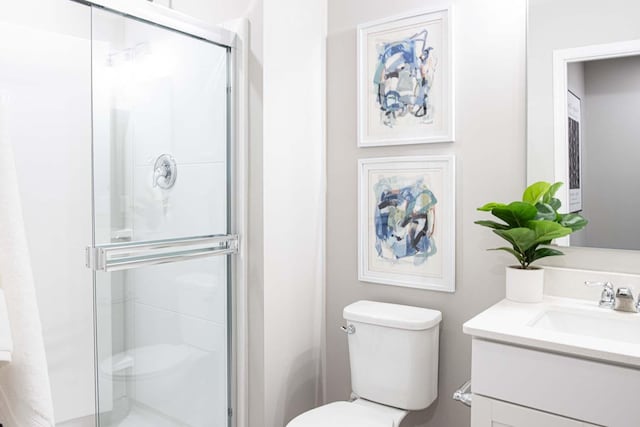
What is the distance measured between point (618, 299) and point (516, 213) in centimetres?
39

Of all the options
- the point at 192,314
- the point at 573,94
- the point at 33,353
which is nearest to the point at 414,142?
the point at 573,94

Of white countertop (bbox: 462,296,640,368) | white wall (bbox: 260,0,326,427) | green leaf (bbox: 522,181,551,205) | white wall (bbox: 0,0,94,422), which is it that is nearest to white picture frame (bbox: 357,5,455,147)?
white wall (bbox: 260,0,326,427)

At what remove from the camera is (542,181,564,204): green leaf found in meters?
1.59

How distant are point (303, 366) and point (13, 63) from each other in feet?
5.57

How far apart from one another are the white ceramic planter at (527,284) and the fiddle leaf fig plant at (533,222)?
45 millimetres

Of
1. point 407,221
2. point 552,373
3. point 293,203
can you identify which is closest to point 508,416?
point 552,373

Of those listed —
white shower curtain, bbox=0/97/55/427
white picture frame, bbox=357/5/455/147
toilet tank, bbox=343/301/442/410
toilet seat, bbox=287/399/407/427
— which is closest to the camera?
white shower curtain, bbox=0/97/55/427

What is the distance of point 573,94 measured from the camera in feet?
5.30

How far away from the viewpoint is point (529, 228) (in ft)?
5.05

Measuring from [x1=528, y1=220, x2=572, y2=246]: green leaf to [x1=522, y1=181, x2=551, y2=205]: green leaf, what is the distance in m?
0.10

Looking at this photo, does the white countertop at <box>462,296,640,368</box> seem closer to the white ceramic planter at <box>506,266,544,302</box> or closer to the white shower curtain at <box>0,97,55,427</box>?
the white ceramic planter at <box>506,266,544,302</box>

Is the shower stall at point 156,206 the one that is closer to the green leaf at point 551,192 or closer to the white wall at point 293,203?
the white wall at point 293,203

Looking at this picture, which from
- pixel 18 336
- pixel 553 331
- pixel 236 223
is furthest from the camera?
pixel 236 223

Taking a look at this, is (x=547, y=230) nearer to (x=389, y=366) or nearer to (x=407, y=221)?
(x=407, y=221)
